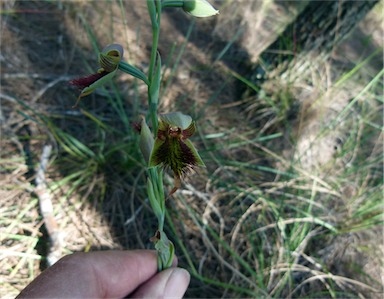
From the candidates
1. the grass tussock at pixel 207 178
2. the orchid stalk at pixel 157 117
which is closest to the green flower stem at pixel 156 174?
the orchid stalk at pixel 157 117

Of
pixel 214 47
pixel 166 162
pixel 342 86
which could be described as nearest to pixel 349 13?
pixel 342 86

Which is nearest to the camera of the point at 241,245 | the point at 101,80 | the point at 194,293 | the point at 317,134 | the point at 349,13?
the point at 101,80

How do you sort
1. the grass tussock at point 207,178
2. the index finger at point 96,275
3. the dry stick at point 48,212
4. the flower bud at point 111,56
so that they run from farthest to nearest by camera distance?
the grass tussock at point 207,178 → the dry stick at point 48,212 → the index finger at point 96,275 → the flower bud at point 111,56

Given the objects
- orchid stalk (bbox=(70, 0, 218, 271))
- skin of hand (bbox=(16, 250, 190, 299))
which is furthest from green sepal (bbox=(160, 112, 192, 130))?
skin of hand (bbox=(16, 250, 190, 299))

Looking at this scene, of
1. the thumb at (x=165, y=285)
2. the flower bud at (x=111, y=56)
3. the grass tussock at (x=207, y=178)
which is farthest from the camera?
the grass tussock at (x=207, y=178)

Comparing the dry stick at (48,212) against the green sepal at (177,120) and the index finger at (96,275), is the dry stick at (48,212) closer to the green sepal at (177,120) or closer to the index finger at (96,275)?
the index finger at (96,275)

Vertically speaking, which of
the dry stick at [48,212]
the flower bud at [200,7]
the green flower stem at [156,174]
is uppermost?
the flower bud at [200,7]

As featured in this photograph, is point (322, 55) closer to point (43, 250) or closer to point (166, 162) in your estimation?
point (166, 162)

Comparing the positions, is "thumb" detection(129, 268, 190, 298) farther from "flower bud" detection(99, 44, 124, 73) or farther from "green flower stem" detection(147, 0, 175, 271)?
"flower bud" detection(99, 44, 124, 73)

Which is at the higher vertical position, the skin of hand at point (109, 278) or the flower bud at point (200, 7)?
the flower bud at point (200, 7)
